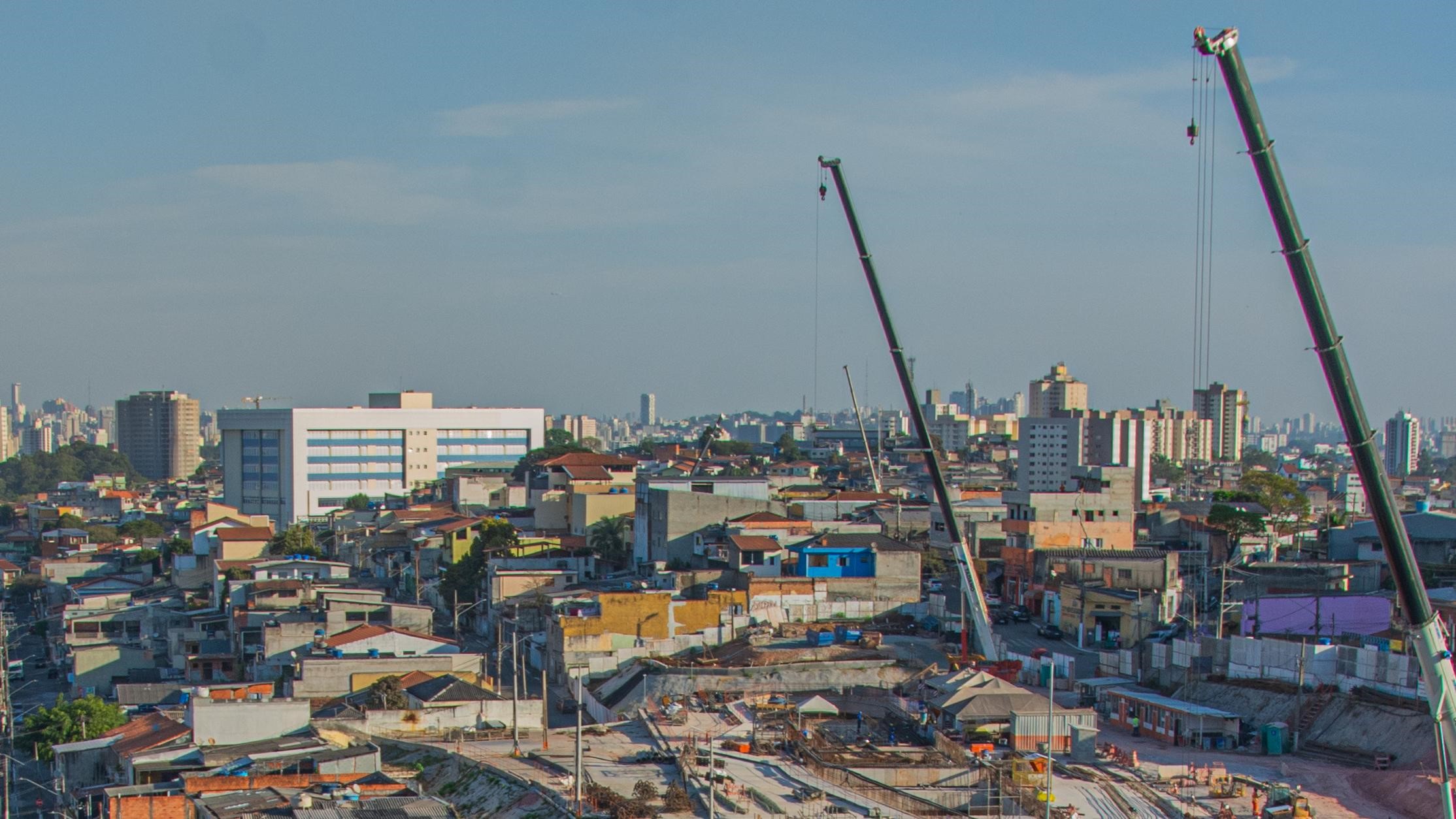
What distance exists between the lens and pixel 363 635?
1145 inches

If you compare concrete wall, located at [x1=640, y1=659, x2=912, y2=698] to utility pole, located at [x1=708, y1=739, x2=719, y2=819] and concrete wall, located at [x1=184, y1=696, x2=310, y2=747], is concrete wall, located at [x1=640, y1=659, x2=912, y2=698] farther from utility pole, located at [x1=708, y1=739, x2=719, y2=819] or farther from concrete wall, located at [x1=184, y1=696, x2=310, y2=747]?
utility pole, located at [x1=708, y1=739, x2=719, y2=819]

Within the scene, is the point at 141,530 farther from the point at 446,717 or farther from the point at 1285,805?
the point at 1285,805

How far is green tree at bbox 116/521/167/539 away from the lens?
58156 mm

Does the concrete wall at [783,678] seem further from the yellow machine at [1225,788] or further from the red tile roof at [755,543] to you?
the yellow machine at [1225,788]

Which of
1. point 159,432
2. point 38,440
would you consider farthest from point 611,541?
point 38,440

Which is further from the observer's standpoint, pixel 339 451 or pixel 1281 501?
pixel 339 451

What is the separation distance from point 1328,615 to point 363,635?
55.9ft

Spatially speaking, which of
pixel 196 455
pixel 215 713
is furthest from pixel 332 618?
pixel 196 455

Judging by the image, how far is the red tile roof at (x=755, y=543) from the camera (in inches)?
1335

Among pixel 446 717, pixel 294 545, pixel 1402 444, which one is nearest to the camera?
pixel 446 717

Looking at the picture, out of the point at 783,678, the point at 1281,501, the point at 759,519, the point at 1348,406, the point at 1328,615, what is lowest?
the point at 783,678

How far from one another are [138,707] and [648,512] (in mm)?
14035

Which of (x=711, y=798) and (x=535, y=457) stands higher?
(x=535, y=457)

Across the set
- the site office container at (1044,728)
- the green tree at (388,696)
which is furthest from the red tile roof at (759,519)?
the site office container at (1044,728)
